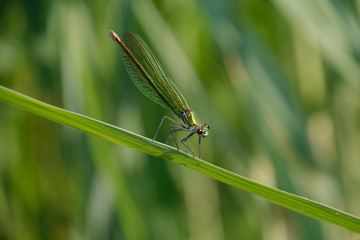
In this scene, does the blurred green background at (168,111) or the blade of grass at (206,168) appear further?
the blurred green background at (168,111)

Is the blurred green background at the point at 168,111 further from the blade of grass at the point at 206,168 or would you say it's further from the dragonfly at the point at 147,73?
the blade of grass at the point at 206,168

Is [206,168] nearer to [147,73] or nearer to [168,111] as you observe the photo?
[147,73]

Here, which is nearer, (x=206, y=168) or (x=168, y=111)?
(x=206, y=168)

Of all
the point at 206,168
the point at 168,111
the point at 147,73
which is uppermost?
the point at 147,73

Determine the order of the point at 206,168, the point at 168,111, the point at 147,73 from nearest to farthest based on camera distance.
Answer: the point at 206,168 < the point at 147,73 < the point at 168,111

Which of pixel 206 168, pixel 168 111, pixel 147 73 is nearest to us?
pixel 206 168

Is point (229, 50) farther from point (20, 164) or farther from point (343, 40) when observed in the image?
point (20, 164)

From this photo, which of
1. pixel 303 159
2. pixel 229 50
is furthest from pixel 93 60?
pixel 303 159

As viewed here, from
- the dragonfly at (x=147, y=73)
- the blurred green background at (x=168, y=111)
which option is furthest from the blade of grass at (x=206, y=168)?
the dragonfly at (x=147, y=73)

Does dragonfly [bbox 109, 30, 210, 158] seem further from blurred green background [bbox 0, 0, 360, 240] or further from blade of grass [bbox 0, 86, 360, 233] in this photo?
blade of grass [bbox 0, 86, 360, 233]

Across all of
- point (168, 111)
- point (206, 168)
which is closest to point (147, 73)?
point (168, 111)
